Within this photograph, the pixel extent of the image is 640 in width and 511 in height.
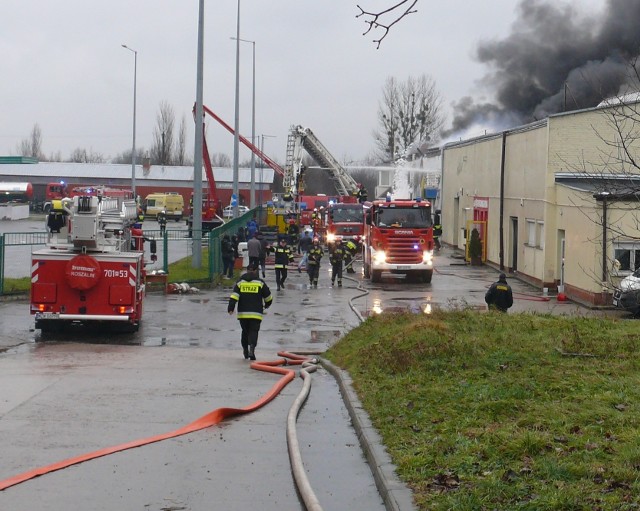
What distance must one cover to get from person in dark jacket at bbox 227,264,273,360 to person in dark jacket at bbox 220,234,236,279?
15527 mm

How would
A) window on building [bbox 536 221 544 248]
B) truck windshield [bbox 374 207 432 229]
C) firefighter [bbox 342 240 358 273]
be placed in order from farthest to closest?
firefighter [bbox 342 240 358 273], truck windshield [bbox 374 207 432 229], window on building [bbox 536 221 544 248]

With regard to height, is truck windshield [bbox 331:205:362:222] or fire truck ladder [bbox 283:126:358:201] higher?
fire truck ladder [bbox 283:126:358:201]

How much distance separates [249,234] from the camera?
1539 inches

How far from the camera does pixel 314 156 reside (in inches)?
2343

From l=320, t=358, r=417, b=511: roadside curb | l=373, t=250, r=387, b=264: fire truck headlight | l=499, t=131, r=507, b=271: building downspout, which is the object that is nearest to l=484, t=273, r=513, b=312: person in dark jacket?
l=320, t=358, r=417, b=511: roadside curb

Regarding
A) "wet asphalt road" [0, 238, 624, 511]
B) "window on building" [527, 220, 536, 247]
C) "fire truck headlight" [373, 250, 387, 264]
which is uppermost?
"window on building" [527, 220, 536, 247]

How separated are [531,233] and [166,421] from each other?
80.1ft

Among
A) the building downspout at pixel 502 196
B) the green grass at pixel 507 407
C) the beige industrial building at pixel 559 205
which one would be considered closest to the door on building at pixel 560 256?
the beige industrial building at pixel 559 205

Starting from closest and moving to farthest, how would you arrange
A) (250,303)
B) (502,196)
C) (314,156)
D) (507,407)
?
(507,407) → (250,303) → (502,196) → (314,156)

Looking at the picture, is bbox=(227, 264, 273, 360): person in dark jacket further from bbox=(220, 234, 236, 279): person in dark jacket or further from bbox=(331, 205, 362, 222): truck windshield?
bbox=(331, 205, 362, 222): truck windshield

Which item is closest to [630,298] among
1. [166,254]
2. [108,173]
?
[166,254]

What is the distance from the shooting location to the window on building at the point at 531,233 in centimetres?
3238

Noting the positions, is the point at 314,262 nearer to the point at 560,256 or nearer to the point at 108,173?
the point at 560,256

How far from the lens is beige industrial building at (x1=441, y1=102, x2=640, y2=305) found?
2515cm
